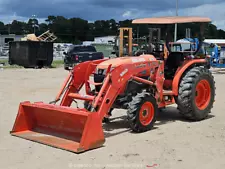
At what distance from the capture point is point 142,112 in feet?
23.9

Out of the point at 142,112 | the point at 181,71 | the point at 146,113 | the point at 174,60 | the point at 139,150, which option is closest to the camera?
the point at 139,150

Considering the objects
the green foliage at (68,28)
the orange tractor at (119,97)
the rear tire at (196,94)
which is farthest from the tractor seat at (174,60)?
the green foliage at (68,28)

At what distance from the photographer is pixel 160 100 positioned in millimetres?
8141

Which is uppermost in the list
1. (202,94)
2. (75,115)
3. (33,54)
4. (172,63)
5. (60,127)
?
(33,54)

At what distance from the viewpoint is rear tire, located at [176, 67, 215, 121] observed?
8234mm

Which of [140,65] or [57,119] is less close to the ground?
[140,65]

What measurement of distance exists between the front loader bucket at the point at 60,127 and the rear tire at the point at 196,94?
8.49ft

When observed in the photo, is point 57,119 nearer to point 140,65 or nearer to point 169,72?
point 140,65

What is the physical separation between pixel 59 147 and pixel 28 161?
72 cm

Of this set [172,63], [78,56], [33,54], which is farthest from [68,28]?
[172,63]

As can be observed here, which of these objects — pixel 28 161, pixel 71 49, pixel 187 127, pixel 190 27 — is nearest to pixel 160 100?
pixel 187 127

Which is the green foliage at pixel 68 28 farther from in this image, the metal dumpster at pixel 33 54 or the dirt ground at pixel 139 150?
the dirt ground at pixel 139 150

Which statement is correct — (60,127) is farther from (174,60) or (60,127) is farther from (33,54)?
(33,54)

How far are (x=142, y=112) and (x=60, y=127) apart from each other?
Result: 1581mm
